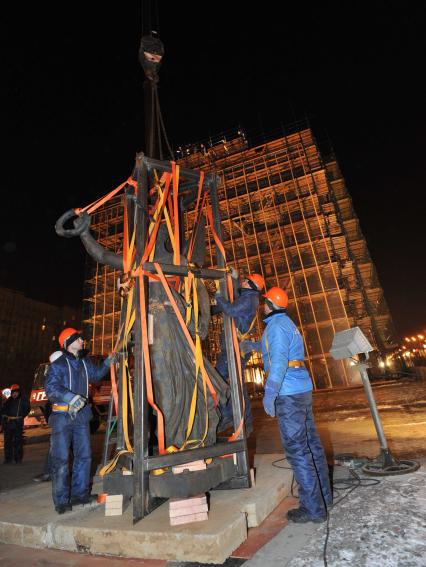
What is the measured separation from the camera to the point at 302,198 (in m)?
22.8

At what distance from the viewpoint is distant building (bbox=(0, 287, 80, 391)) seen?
44.7m

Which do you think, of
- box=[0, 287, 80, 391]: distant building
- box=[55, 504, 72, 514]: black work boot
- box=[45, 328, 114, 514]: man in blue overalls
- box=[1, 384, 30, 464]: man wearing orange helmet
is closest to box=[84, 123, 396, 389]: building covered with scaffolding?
box=[1, 384, 30, 464]: man wearing orange helmet

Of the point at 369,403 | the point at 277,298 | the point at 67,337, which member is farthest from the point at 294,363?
the point at 67,337

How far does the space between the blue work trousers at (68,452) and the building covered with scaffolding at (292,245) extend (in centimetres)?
1583

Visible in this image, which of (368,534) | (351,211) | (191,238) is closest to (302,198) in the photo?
(351,211)

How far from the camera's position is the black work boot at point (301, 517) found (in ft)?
7.92

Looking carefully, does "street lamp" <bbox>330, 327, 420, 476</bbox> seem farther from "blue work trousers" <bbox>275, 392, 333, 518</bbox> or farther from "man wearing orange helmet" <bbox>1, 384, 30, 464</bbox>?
"man wearing orange helmet" <bbox>1, 384, 30, 464</bbox>

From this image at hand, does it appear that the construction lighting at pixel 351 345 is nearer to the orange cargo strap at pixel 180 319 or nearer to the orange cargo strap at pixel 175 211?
the orange cargo strap at pixel 180 319

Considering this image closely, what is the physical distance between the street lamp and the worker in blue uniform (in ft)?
3.42

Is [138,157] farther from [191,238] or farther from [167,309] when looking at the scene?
[167,309]

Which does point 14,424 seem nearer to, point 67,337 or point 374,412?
point 67,337

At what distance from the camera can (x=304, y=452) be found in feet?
8.52

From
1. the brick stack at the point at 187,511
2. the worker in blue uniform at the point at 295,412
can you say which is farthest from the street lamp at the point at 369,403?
the brick stack at the point at 187,511

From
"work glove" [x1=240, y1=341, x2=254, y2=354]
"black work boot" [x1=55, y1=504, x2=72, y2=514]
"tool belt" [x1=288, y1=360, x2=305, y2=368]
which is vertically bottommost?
"black work boot" [x1=55, y1=504, x2=72, y2=514]
